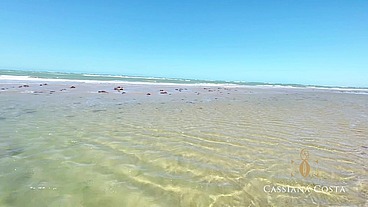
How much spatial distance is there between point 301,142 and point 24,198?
673 cm

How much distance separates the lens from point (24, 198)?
327 cm

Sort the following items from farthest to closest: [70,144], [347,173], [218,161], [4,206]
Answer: [70,144]
[218,161]
[347,173]
[4,206]

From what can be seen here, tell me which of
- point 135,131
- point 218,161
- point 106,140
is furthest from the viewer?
point 135,131

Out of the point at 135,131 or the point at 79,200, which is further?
the point at 135,131

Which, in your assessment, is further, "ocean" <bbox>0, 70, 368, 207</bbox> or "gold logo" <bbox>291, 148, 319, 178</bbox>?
"gold logo" <bbox>291, 148, 319, 178</bbox>

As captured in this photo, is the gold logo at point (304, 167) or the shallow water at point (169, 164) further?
the gold logo at point (304, 167)

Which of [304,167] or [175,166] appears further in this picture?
[304,167]

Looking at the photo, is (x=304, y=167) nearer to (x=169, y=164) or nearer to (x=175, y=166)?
(x=175, y=166)

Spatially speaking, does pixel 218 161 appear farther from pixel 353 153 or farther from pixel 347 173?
pixel 353 153

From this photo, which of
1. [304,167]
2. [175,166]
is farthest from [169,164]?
[304,167]

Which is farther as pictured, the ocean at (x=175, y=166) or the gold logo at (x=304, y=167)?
the gold logo at (x=304, y=167)

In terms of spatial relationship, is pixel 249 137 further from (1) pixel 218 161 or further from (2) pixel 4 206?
(2) pixel 4 206

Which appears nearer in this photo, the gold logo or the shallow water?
the shallow water

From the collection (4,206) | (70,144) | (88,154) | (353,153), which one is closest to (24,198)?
(4,206)
